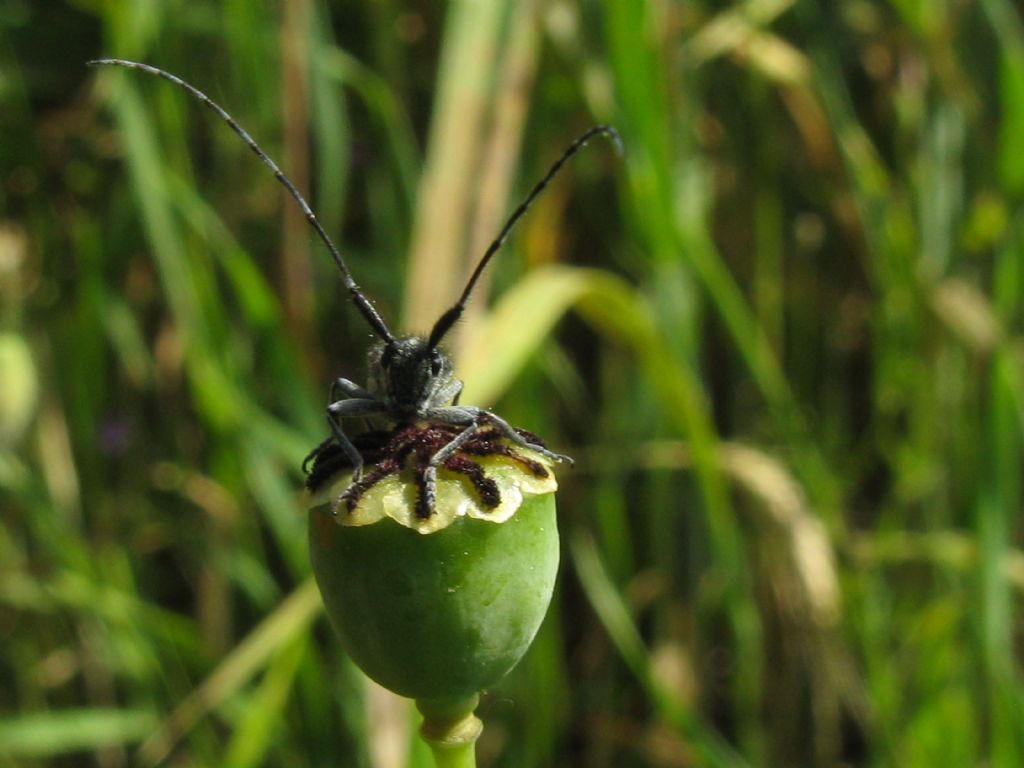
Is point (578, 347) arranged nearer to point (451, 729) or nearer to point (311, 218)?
point (311, 218)

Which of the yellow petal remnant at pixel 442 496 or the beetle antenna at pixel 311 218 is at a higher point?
the beetle antenna at pixel 311 218

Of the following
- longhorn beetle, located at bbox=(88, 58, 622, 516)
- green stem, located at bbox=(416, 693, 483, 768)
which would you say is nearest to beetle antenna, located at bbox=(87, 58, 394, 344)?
longhorn beetle, located at bbox=(88, 58, 622, 516)

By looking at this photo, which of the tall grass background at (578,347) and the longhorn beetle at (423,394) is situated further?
the tall grass background at (578,347)

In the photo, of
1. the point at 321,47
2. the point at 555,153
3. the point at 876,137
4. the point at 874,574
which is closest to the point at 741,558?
the point at 874,574

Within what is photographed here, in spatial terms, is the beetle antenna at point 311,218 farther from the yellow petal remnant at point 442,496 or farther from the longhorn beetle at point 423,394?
the yellow petal remnant at point 442,496

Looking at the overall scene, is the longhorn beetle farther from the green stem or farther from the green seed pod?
the green stem

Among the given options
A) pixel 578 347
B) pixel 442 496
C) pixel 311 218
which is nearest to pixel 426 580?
pixel 442 496

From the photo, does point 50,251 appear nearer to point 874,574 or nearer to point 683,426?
point 683,426

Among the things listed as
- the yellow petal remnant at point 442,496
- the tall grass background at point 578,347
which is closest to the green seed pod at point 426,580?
the yellow petal remnant at point 442,496
